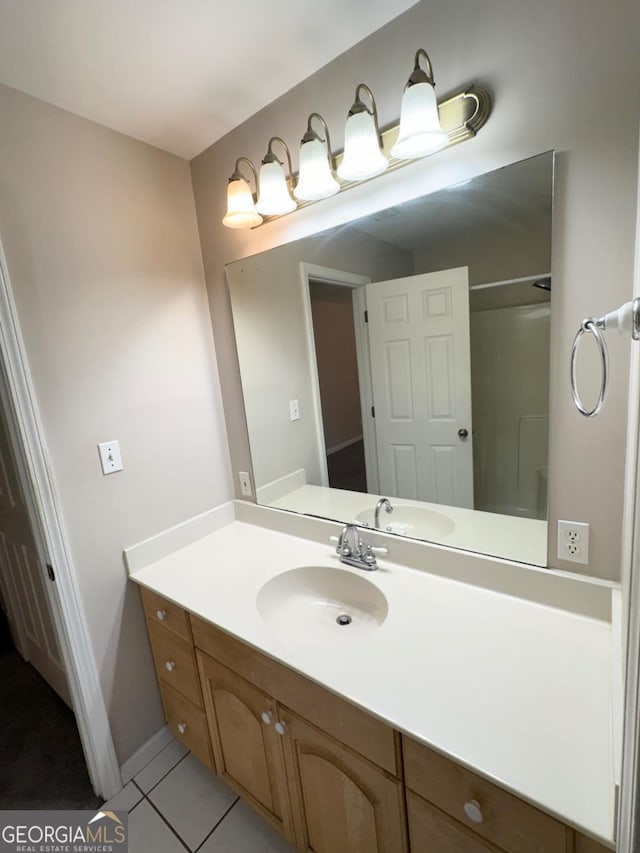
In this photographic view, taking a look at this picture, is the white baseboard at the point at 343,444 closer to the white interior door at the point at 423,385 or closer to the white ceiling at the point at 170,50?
the white interior door at the point at 423,385

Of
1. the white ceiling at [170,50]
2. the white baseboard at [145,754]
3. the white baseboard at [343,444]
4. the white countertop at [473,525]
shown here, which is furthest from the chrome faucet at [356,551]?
the white ceiling at [170,50]

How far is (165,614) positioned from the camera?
1.32m

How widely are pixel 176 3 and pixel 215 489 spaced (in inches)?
58.9

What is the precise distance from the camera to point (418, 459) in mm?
1311

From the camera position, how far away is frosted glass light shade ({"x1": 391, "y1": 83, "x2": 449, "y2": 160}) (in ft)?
3.00

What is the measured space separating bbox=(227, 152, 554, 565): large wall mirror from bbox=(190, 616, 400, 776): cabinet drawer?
1.77 ft

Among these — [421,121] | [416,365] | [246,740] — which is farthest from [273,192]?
[246,740]

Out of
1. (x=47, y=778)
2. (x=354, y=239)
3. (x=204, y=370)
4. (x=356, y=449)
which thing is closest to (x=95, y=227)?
(x=204, y=370)

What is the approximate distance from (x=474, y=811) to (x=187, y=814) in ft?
3.71

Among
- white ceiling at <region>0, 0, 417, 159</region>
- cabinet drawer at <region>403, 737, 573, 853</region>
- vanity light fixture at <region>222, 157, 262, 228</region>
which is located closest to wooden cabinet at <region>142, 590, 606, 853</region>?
cabinet drawer at <region>403, 737, 573, 853</region>

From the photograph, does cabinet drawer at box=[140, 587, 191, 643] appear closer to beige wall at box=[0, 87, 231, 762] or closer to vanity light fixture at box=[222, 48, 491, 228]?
beige wall at box=[0, 87, 231, 762]

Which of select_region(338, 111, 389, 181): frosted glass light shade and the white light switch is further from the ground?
select_region(338, 111, 389, 181): frosted glass light shade

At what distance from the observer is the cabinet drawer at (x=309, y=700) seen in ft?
2.61

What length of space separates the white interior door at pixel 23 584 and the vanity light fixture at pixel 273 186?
1328mm
